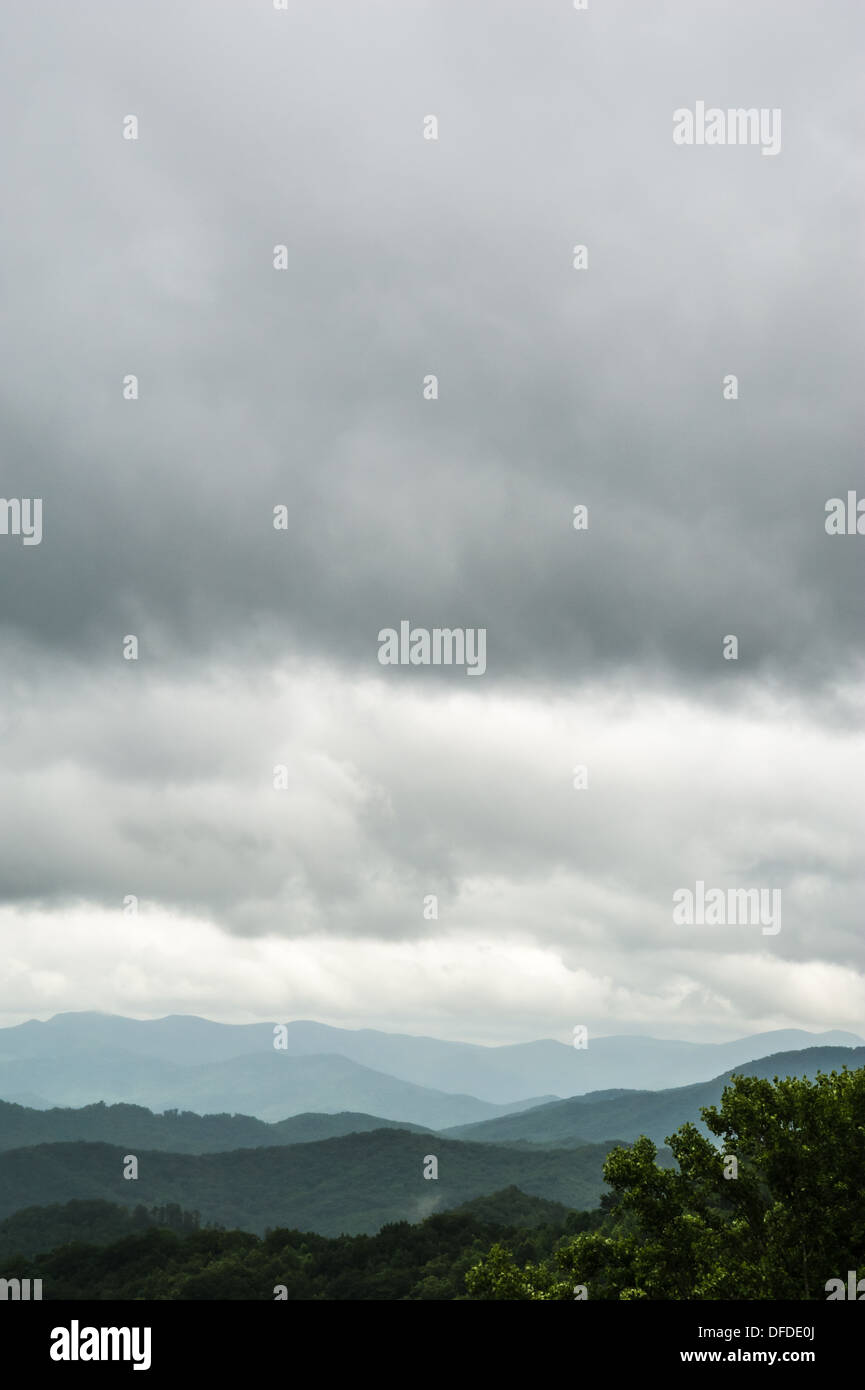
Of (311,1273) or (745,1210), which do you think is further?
(311,1273)

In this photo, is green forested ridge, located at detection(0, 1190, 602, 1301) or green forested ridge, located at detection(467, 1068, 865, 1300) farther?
green forested ridge, located at detection(0, 1190, 602, 1301)

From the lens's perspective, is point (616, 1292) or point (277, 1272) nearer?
point (616, 1292)

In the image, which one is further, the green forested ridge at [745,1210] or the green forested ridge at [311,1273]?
the green forested ridge at [311,1273]

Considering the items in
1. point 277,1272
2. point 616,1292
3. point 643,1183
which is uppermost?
point 643,1183

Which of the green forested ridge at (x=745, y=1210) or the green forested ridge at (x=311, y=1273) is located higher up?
the green forested ridge at (x=745, y=1210)

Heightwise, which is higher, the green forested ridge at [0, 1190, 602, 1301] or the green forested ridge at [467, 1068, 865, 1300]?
the green forested ridge at [467, 1068, 865, 1300]

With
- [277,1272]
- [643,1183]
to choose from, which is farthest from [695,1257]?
[277,1272]

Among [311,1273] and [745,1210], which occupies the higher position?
[745,1210]

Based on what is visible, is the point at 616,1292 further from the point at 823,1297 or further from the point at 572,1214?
the point at 572,1214
